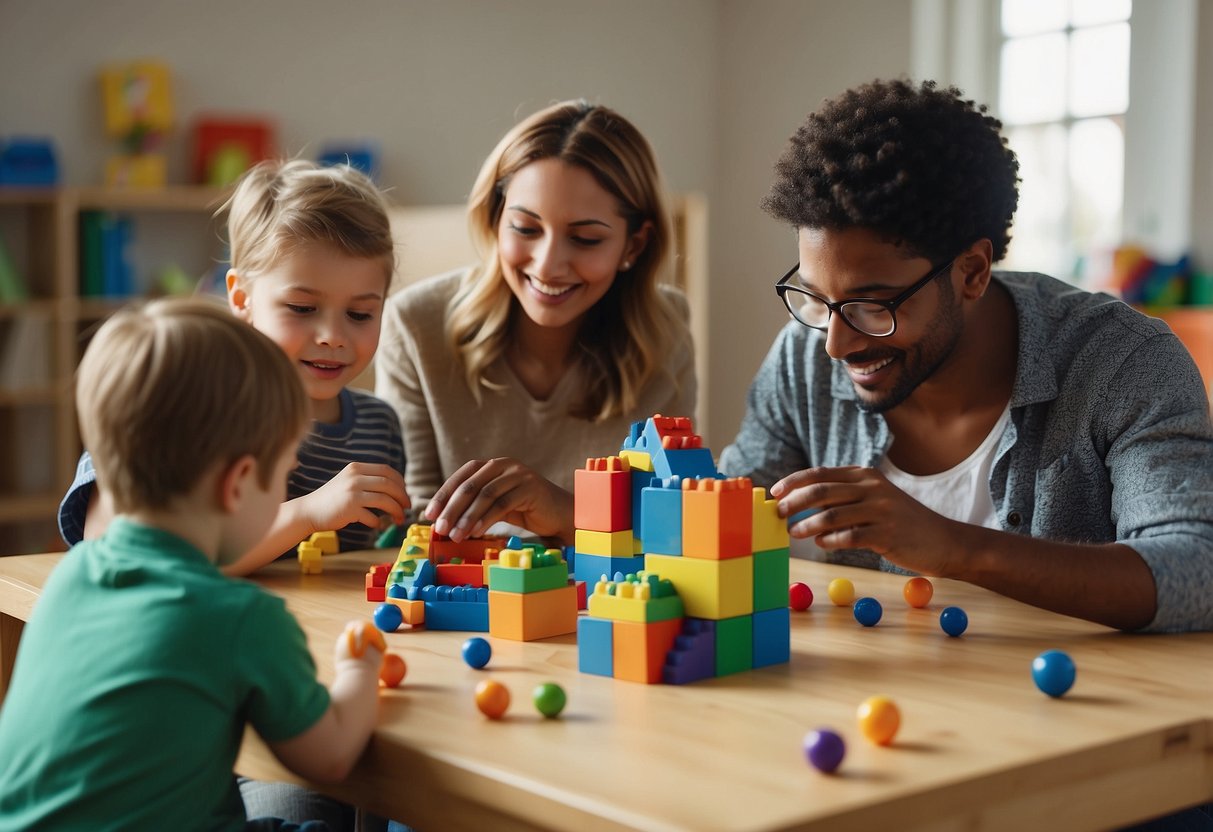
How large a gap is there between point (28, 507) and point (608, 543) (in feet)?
11.4

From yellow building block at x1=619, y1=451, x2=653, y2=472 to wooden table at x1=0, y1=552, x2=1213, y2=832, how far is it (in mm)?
191

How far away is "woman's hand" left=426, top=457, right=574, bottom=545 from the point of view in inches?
62.2

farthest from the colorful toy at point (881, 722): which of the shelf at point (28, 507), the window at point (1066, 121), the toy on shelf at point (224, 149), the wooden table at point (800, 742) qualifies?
the toy on shelf at point (224, 149)

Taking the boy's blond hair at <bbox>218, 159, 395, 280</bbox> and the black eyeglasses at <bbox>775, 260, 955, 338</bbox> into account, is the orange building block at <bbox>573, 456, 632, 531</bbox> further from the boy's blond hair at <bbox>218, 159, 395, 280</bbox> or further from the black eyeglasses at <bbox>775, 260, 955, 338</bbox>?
the boy's blond hair at <bbox>218, 159, 395, 280</bbox>

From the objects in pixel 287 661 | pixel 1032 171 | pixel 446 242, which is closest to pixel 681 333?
pixel 287 661

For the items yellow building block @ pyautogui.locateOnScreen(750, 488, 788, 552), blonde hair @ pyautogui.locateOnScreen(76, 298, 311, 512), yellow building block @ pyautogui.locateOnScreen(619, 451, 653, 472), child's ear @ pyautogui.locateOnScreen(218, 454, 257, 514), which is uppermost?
blonde hair @ pyautogui.locateOnScreen(76, 298, 311, 512)

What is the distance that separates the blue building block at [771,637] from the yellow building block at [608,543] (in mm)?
213

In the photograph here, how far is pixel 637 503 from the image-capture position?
4.72 ft

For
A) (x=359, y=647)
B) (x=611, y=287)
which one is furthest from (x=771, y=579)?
(x=611, y=287)

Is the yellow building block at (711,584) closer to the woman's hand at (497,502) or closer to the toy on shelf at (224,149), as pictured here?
the woman's hand at (497,502)

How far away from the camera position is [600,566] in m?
1.45

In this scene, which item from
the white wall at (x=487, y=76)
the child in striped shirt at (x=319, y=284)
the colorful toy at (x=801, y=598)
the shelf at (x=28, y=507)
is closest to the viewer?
the colorful toy at (x=801, y=598)

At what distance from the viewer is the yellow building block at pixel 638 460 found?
1415mm

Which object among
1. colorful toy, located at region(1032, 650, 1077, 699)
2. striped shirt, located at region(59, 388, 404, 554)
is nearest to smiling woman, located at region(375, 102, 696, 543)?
striped shirt, located at region(59, 388, 404, 554)
